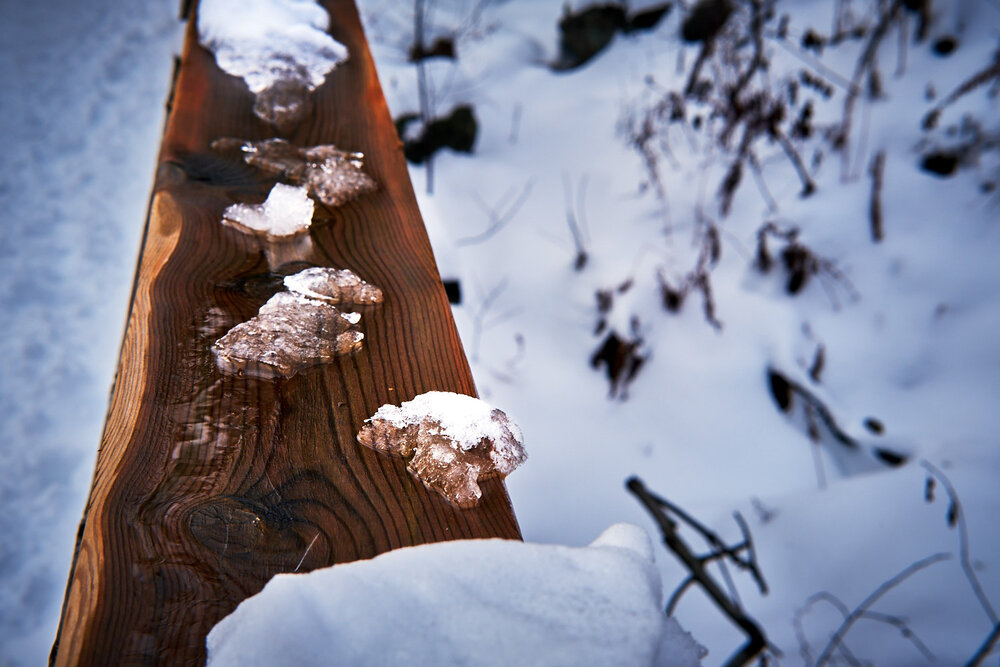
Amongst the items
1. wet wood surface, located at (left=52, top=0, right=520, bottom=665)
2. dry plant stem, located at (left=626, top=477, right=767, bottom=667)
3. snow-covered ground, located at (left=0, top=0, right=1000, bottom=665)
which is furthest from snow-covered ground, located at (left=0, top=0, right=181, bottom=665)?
dry plant stem, located at (left=626, top=477, right=767, bottom=667)

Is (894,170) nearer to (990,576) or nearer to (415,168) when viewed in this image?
(990,576)

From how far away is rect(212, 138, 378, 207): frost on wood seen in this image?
1.00 metres

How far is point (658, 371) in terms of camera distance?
2314mm

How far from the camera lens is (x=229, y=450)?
0.63 metres

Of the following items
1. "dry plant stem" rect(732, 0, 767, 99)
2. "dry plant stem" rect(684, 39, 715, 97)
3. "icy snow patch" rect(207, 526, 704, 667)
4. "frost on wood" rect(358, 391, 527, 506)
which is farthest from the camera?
"dry plant stem" rect(684, 39, 715, 97)

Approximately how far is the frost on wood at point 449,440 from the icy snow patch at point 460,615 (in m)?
0.10

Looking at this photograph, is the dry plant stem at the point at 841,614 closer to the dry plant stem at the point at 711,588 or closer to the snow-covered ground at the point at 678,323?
the snow-covered ground at the point at 678,323

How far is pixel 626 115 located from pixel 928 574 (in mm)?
2798

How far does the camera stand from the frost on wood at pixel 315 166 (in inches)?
39.3

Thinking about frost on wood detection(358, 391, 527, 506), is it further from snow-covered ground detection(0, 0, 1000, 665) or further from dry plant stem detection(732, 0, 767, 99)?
dry plant stem detection(732, 0, 767, 99)

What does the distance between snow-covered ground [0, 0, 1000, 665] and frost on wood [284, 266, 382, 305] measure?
136 cm

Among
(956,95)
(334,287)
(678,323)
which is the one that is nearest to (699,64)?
(956,95)

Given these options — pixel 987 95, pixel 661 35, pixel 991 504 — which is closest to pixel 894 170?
pixel 987 95

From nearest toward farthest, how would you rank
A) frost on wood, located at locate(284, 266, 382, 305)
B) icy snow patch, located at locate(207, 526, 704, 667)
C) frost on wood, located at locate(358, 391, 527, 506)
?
icy snow patch, located at locate(207, 526, 704, 667) < frost on wood, located at locate(358, 391, 527, 506) < frost on wood, located at locate(284, 266, 382, 305)
